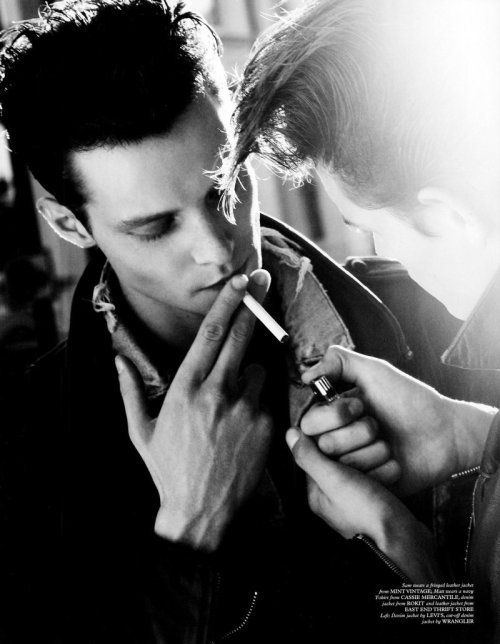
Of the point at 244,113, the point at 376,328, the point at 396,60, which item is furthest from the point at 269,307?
the point at 396,60

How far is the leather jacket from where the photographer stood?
85 cm

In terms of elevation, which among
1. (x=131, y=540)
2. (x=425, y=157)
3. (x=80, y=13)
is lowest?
(x=131, y=540)

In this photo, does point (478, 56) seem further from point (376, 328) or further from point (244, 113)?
point (376, 328)

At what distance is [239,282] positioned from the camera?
1003 millimetres

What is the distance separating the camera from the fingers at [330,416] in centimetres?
86

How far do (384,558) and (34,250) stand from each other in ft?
2.99

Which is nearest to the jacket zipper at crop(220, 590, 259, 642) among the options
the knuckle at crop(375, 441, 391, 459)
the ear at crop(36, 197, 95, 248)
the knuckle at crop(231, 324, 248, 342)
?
the knuckle at crop(375, 441, 391, 459)

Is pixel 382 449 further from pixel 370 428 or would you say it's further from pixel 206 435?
pixel 206 435

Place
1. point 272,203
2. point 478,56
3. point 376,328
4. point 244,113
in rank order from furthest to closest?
point 272,203, point 376,328, point 244,113, point 478,56

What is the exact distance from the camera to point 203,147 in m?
1.03

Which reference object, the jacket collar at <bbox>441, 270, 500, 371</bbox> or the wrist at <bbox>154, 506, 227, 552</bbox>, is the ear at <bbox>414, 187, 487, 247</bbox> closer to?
the jacket collar at <bbox>441, 270, 500, 371</bbox>

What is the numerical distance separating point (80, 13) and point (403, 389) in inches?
34.0

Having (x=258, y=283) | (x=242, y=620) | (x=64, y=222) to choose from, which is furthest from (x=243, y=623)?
(x=64, y=222)

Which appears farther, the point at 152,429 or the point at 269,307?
the point at 269,307
